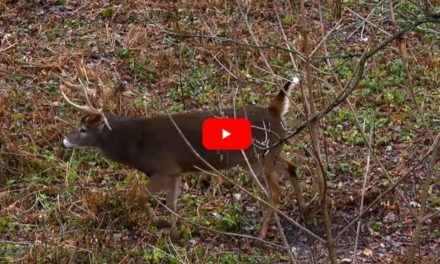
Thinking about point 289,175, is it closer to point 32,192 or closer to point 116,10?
point 32,192

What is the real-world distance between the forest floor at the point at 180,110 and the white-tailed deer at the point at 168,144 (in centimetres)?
25

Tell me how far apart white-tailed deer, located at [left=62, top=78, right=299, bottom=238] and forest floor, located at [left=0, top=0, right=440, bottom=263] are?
25 centimetres

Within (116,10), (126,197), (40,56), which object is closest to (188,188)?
(126,197)

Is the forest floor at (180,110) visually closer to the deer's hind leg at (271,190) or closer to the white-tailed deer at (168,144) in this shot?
the deer's hind leg at (271,190)

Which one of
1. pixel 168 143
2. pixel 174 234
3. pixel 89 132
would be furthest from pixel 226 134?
pixel 89 132

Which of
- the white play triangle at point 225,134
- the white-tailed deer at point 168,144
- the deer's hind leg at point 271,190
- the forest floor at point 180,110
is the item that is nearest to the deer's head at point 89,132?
the white-tailed deer at point 168,144

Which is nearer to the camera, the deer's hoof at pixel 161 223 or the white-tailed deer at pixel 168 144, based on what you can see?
the white-tailed deer at pixel 168 144

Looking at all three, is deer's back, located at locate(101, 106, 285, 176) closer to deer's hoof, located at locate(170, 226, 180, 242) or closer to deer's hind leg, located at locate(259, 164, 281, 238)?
deer's hind leg, located at locate(259, 164, 281, 238)

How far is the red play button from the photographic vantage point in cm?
589

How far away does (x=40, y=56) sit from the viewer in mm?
10352

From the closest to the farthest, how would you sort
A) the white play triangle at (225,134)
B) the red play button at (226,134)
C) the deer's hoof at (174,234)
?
the red play button at (226,134), the white play triangle at (225,134), the deer's hoof at (174,234)

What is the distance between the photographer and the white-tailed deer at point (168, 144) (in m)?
6.46

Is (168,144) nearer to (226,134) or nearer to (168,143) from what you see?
(168,143)

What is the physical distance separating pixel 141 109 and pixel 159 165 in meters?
2.00
